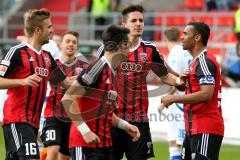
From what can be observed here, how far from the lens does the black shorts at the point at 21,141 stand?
8.96m

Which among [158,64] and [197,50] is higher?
[197,50]

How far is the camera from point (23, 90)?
909 cm

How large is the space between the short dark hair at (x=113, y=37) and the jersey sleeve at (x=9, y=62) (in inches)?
45.3

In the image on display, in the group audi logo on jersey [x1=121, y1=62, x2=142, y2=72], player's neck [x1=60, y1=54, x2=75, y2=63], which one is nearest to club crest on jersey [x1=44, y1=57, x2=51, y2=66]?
audi logo on jersey [x1=121, y1=62, x2=142, y2=72]

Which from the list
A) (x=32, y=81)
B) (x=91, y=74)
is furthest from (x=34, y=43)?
(x=91, y=74)

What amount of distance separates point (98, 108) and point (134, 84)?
5.35 feet

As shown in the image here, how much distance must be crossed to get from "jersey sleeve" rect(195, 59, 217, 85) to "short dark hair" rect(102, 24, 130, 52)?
1.02 metres

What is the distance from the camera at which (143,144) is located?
994 centimetres

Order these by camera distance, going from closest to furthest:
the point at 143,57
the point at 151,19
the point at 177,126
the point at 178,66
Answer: the point at 143,57, the point at 178,66, the point at 177,126, the point at 151,19

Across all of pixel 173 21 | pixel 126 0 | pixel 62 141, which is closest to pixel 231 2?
pixel 173 21

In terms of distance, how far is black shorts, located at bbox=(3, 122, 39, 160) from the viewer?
353 inches

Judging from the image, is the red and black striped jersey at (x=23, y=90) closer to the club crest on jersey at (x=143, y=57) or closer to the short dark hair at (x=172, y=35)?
the club crest on jersey at (x=143, y=57)

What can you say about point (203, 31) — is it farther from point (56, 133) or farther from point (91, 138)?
point (56, 133)

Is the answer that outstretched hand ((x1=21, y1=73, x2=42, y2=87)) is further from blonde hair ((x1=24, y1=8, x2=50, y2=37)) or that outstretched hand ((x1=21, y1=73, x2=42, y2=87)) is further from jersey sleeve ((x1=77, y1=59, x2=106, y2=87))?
blonde hair ((x1=24, y1=8, x2=50, y2=37))
